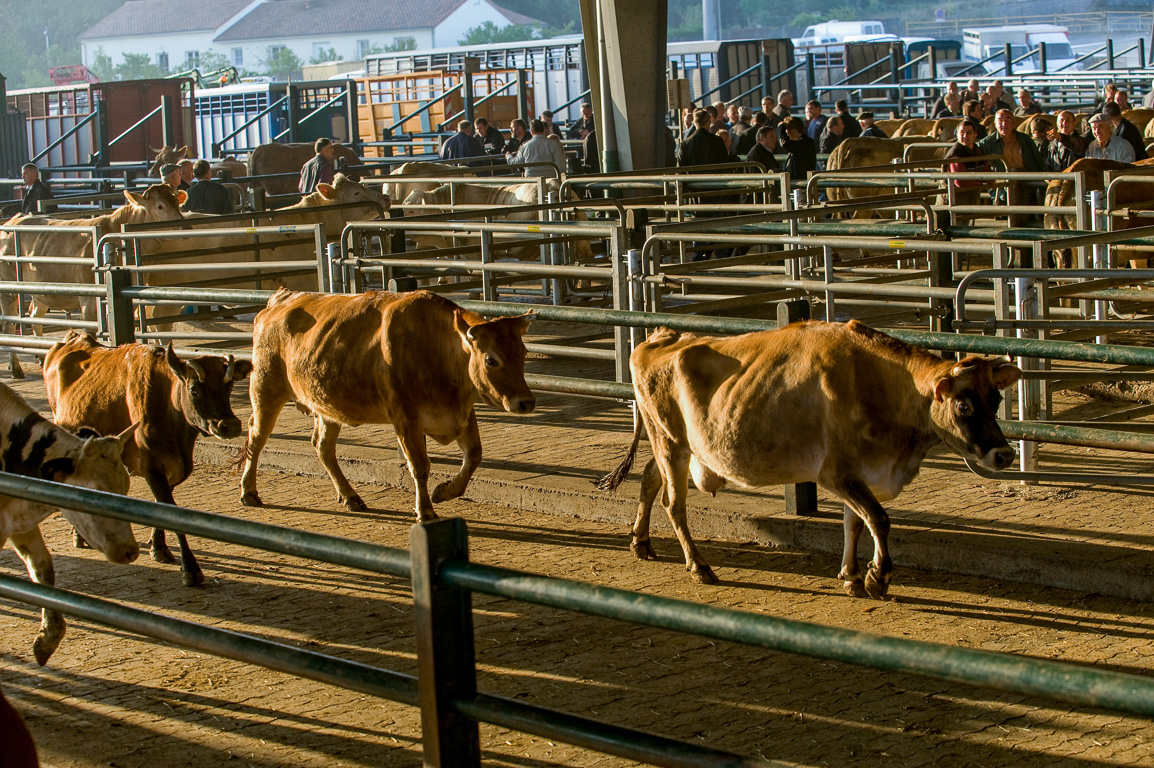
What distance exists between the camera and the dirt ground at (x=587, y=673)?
4590 mm

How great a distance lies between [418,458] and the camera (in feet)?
25.0

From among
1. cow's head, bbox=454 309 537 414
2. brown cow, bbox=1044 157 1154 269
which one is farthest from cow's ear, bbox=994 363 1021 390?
brown cow, bbox=1044 157 1154 269

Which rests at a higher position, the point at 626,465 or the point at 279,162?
the point at 279,162

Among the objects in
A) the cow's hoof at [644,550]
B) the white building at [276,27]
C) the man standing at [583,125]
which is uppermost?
the white building at [276,27]

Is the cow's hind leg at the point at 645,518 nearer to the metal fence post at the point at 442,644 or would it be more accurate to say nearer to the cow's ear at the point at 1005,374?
the cow's ear at the point at 1005,374

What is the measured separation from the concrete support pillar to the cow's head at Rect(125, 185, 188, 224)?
21.6 ft

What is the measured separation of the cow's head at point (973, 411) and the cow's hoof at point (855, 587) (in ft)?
2.86

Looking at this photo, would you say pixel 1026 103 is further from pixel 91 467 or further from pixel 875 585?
pixel 91 467

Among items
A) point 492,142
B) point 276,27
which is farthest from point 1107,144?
point 276,27

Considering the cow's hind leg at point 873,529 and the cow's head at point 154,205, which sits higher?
the cow's head at point 154,205

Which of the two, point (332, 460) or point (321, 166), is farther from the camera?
point (321, 166)

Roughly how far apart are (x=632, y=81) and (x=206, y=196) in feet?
20.6

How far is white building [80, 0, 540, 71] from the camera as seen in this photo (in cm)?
12750

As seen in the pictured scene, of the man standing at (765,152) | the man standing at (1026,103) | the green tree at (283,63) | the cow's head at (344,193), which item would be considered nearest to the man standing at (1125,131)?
the man standing at (765,152)
